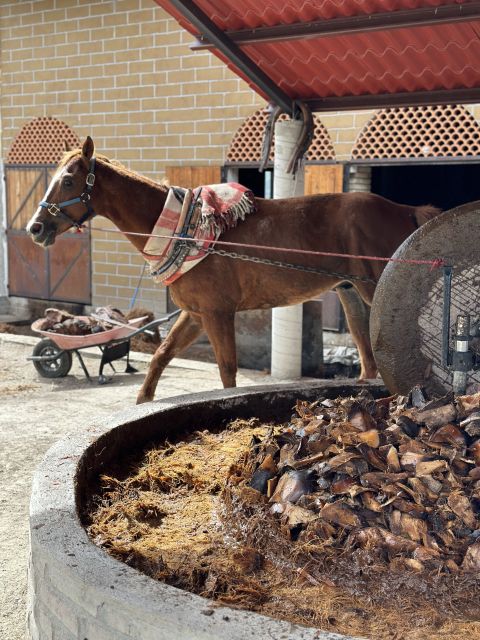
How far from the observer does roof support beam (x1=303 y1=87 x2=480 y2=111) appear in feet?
18.2

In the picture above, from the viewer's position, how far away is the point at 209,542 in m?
2.69

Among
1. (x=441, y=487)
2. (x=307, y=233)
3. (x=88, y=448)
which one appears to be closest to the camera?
(x=441, y=487)

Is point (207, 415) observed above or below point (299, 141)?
below

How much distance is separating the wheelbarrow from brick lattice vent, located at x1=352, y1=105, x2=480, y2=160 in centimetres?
321

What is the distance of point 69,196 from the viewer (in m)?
5.63

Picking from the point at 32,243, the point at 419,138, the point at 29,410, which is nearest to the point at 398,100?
the point at 419,138

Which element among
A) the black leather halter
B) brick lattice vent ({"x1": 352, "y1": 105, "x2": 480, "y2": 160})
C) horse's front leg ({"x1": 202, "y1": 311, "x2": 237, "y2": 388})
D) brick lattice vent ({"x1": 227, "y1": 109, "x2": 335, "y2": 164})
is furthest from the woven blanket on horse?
brick lattice vent ({"x1": 227, "y1": 109, "x2": 335, "y2": 164})

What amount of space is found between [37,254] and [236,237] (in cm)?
764

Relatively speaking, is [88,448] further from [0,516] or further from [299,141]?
[299,141]

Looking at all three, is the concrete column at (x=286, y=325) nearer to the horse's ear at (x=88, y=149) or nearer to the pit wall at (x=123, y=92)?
the horse's ear at (x=88, y=149)

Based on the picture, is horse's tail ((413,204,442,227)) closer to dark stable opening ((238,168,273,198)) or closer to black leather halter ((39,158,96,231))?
black leather halter ((39,158,96,231))

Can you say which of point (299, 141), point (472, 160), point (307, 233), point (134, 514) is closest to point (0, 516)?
point (134, 514)

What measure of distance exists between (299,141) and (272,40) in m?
1.33

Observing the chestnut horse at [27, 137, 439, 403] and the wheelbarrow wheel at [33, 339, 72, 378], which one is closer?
the chestnut horse at [27, 137, 439, 403]
